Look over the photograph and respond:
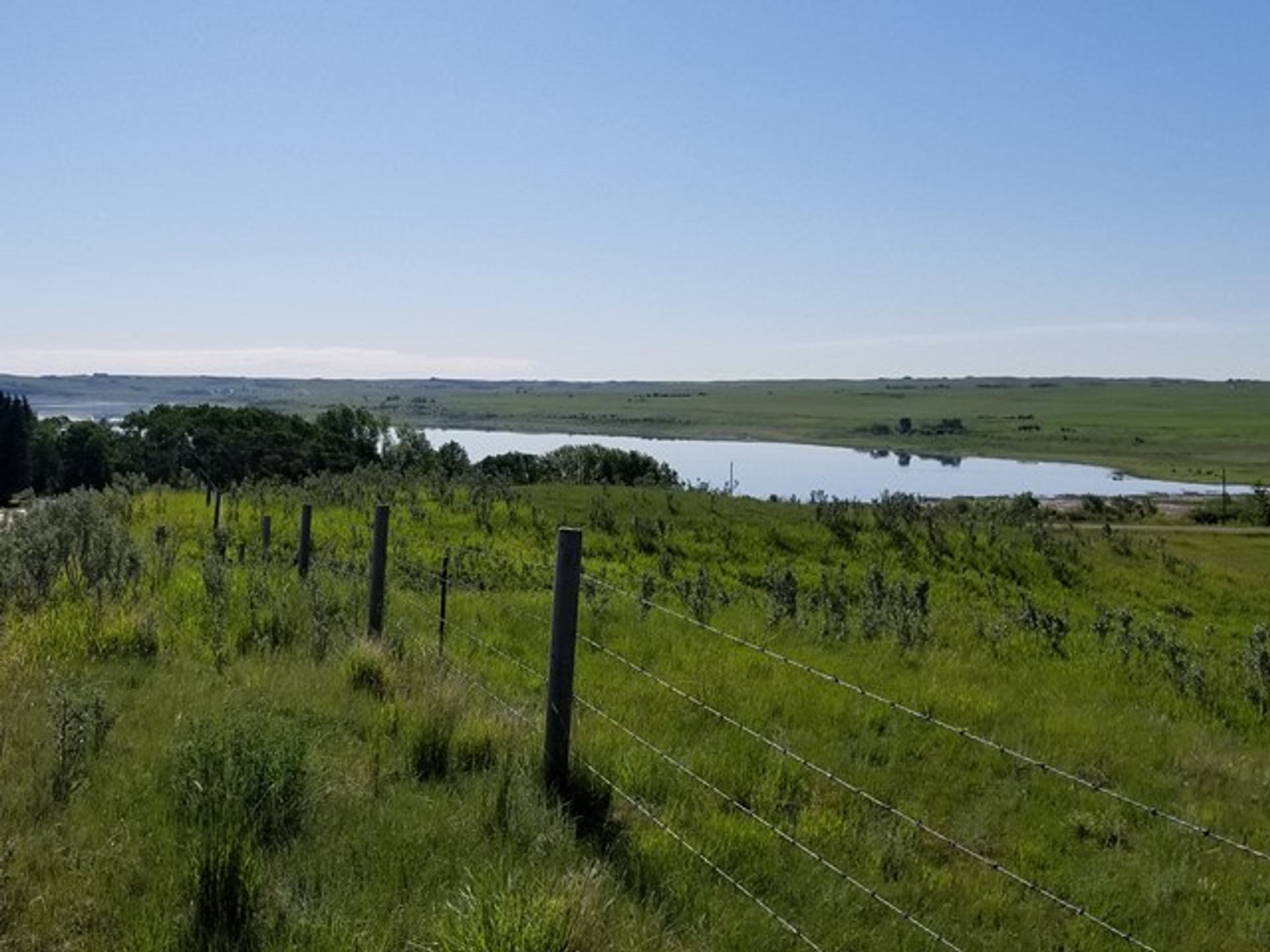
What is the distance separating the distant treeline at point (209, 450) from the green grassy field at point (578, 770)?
47.9 m

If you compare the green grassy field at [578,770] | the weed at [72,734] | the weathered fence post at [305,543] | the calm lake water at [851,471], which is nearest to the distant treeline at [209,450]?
the calm lake water at [851,471]

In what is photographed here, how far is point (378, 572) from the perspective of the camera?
31.4 feet

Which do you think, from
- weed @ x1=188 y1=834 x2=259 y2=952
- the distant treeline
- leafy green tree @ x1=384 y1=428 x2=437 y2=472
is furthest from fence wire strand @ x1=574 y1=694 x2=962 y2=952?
leafy green tree @ x1=384 y1=428 x2=437 y2=472

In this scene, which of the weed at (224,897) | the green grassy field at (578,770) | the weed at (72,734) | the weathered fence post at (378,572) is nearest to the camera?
the weed at (224,897)

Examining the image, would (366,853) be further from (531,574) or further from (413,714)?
(531,574)

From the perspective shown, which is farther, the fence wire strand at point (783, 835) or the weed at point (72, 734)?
the weed at point (72, 734)

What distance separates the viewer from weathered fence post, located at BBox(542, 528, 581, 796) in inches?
234

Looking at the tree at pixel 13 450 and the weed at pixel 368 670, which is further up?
the weed at pixel 368 670

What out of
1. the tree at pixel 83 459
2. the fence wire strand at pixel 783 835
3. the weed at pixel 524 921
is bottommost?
the tree at pixel 83 459

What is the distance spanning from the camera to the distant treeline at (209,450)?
220 ft

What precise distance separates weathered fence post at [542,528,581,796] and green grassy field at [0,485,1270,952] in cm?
15

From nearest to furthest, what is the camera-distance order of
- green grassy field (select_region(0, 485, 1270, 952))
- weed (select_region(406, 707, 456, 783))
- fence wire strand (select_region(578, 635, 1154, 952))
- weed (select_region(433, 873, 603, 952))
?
weed (select_region(433, 873, 603, 952)) < fence wire strand (select_region(578, 635, 1154, 952)) < green grassy field (select_region(0, 485, 1270, 952)) < weed (select_region(406, 707, 456, 783))

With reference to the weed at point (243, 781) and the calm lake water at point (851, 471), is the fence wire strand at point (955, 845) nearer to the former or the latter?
the weed at point (243, 781)

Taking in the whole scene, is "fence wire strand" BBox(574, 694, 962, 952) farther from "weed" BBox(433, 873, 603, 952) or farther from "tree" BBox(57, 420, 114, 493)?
"tree" BBox(57, 420, 114, 493)
